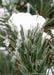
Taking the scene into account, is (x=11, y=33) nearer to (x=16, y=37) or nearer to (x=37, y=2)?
(x=16, y=37)

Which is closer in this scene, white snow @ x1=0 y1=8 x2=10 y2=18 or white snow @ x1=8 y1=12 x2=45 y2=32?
white snow @ x1=8 y1=12 x2=45 y2=32

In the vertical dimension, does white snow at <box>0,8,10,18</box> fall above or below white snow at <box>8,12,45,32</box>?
above

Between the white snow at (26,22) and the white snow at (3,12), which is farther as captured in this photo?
the white snow at (3,12)

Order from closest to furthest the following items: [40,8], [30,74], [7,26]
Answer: [30,74], [7,26], [40,8]

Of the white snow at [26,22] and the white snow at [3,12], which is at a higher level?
the white snow at [3,12]

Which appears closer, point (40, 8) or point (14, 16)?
point (14, 16)

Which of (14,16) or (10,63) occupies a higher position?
(14,16)

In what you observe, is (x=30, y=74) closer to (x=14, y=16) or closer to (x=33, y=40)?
(x=33, y=40)

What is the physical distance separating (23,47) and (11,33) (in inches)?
3.8

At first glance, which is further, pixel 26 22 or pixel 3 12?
pixel 3 12

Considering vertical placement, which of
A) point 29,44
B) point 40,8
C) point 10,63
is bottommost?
point 10,63

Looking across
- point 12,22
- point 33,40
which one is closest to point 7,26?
point 12,22

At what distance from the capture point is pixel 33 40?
2.07 ft

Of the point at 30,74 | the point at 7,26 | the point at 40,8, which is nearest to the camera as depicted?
the point at 30,74
